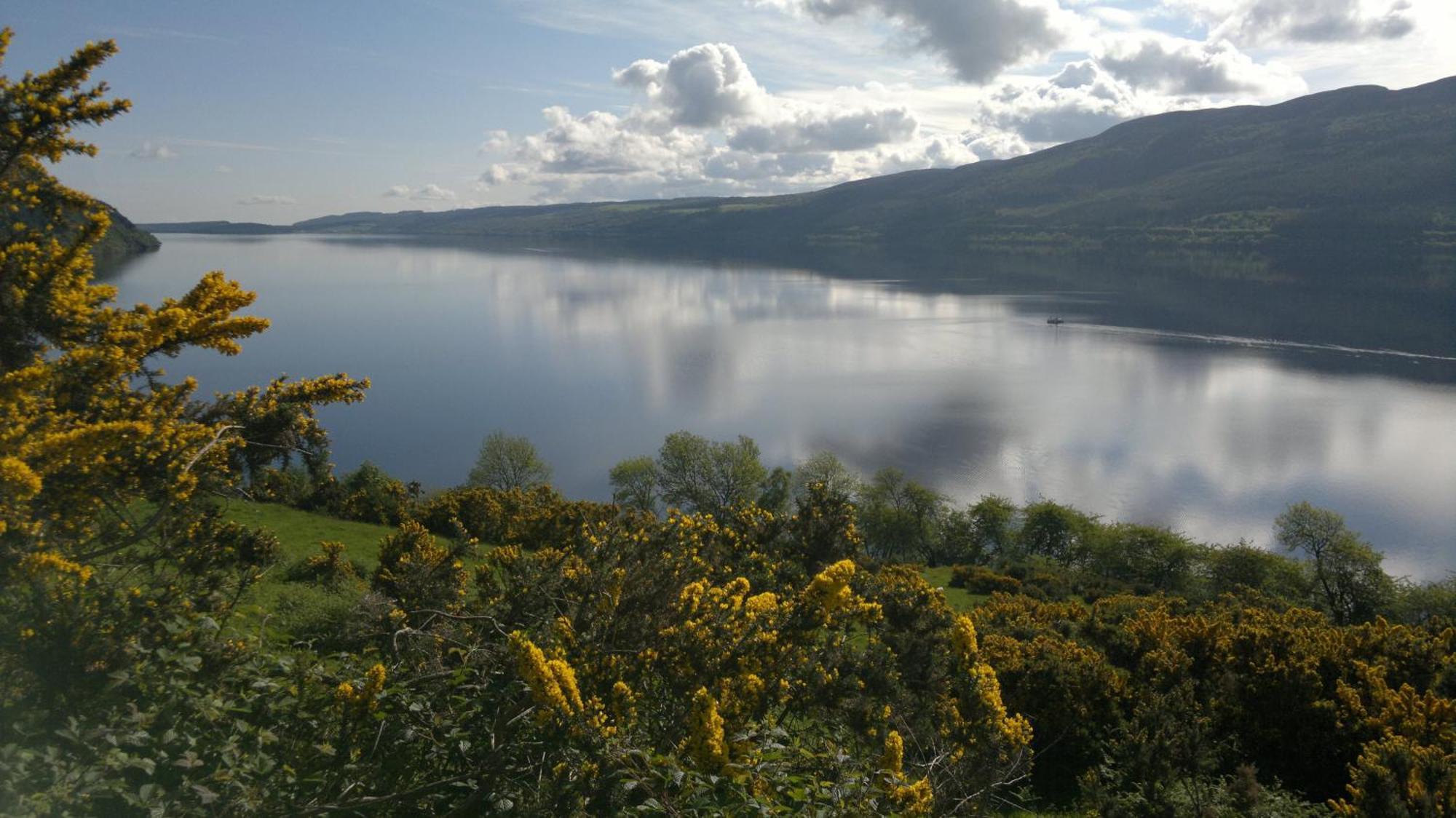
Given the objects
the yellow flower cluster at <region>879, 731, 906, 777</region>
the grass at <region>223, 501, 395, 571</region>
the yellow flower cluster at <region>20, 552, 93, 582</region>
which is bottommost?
the grass at <region>223, 501, 395, 571</region>

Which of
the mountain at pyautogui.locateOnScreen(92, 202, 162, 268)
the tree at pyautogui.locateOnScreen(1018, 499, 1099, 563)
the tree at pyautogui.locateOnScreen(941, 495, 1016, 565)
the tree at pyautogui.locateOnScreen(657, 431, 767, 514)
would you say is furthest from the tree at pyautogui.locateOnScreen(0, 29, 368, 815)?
the mountain at pyautogui.locateOnScreen(92, 202, 162, 268)

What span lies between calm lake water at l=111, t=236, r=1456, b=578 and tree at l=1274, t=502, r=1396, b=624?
12.0ft

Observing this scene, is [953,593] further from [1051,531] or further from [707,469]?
[707,469]

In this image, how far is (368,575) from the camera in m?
13.6

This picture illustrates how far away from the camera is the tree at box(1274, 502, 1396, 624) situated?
2822 cm

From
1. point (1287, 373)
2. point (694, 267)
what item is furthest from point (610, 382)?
point (694, 267)

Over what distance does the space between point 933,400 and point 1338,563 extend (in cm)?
3028

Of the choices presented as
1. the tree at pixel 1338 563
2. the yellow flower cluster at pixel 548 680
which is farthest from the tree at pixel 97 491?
the tree at pixel 1338 563

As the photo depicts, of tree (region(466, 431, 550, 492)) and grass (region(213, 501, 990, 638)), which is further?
tree (region(466, 431, 550, 492))

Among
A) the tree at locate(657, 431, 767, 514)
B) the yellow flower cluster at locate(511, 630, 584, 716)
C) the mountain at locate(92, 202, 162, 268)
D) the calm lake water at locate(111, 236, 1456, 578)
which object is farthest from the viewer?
the mountain at locate(92, 202, 162, 268)

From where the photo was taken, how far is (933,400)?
6066 cm

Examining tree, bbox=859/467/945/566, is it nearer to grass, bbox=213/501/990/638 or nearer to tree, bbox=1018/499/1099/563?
tree, bbox=1018/499/1099/563

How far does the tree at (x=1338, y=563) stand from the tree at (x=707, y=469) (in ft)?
77.7

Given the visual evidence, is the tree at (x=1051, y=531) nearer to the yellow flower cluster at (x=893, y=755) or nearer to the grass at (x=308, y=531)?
the grass at (x=308, y=531)
